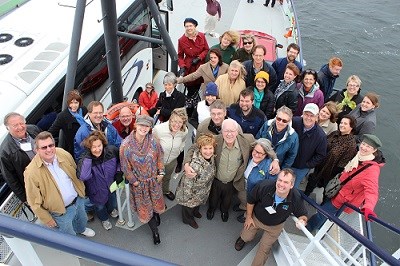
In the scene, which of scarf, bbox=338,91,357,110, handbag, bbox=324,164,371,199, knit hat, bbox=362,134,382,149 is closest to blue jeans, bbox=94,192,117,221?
handbag, bbox=324,164,371,199

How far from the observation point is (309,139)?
4.49 metres

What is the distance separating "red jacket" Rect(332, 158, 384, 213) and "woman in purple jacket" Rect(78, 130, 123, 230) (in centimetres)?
265

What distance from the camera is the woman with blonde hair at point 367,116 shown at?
4883 millimetres

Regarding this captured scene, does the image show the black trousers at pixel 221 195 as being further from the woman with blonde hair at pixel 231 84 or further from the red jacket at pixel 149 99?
the red jacket at pixel 149 99

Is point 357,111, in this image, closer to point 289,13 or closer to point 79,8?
point 79,8

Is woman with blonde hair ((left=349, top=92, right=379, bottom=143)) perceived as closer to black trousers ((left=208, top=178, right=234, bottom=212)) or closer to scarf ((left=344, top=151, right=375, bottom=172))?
scarf ((left=344, top=151, right=375, bottom=172))

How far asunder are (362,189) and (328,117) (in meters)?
1.05

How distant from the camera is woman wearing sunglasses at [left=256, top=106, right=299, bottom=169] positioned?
13.8ft

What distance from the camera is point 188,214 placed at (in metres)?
4.77

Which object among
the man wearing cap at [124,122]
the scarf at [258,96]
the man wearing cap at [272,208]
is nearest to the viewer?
the man wearing cap at [272,208]

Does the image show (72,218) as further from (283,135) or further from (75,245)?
(75,245)

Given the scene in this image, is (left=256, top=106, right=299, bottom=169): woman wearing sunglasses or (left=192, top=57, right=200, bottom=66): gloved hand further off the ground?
(left=256, top=106, right=299, bottom=169): woman wearing sunglasses

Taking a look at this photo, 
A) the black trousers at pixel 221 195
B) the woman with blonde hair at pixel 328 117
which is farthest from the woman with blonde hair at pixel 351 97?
the black trousers at pixel 221 195

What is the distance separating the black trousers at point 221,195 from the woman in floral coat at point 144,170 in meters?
0.66
